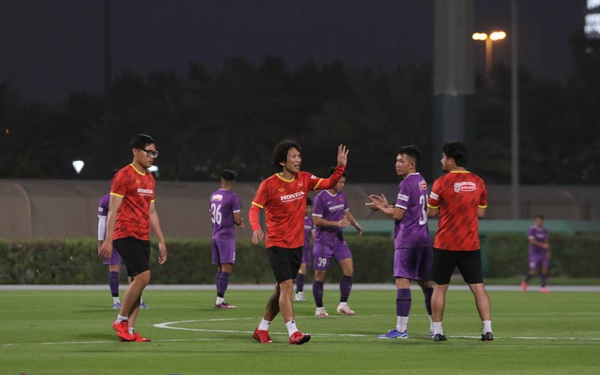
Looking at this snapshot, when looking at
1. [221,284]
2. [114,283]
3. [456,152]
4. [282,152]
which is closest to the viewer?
[282,152]

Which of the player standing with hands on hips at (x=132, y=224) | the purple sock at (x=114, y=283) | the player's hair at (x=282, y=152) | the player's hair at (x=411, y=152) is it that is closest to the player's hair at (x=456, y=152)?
the player's hair at (x=411, y=152)

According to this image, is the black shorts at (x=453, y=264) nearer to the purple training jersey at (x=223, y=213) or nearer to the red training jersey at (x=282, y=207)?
the red training jersey at (x=282, y=207)

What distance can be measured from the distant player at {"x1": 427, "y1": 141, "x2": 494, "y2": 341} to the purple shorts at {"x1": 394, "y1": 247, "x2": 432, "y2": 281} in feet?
1.64

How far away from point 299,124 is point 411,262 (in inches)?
2833

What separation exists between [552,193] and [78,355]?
3750cm

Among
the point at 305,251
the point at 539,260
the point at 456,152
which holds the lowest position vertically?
the point at 539,260

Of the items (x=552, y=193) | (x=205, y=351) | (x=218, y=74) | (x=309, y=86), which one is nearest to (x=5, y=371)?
(x=205, y=351)

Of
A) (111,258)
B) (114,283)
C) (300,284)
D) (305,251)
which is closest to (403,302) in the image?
(111,258)

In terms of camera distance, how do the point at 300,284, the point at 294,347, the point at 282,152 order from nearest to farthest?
→ the point at 294,347
the point at 282,152
the point at 300,284

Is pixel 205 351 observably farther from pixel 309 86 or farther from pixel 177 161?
pixel 309 86

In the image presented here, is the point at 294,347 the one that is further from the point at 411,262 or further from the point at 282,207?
the point at 411,262

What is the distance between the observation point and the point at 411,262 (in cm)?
1616

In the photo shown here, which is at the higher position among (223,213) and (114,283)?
(223,213)

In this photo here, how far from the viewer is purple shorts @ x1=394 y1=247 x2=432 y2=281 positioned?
1612 cm
